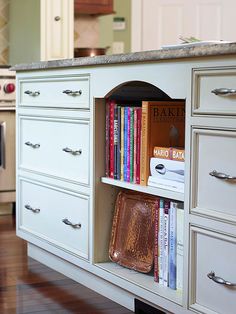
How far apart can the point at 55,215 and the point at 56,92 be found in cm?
50

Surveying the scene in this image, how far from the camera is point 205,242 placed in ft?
6.38

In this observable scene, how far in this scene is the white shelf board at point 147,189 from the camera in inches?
82.6

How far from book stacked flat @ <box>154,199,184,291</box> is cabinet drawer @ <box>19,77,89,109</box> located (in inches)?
21.9

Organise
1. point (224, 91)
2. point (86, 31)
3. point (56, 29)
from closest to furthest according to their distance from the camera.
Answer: point (224, 91) < point (56, 29) < point (86, 31)

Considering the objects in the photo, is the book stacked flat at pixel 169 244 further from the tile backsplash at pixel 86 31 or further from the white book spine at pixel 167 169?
the tile backsplash at pixel 86 31

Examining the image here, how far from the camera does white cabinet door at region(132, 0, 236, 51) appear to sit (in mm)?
4629

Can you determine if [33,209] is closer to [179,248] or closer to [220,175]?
[179,248]

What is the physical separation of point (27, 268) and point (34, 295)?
406 millimetres

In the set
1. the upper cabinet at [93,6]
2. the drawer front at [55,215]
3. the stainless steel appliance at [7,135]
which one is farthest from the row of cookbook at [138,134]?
the upper cabinet at [93,6]

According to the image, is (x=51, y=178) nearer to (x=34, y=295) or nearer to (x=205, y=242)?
(x=34, y=295)

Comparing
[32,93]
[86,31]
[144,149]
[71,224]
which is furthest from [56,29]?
[144,149]

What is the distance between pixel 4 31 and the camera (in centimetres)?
471

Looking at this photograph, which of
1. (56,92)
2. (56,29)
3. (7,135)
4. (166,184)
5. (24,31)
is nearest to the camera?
(166,184)

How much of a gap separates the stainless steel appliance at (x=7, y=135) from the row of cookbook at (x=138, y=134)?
1.75 meters
